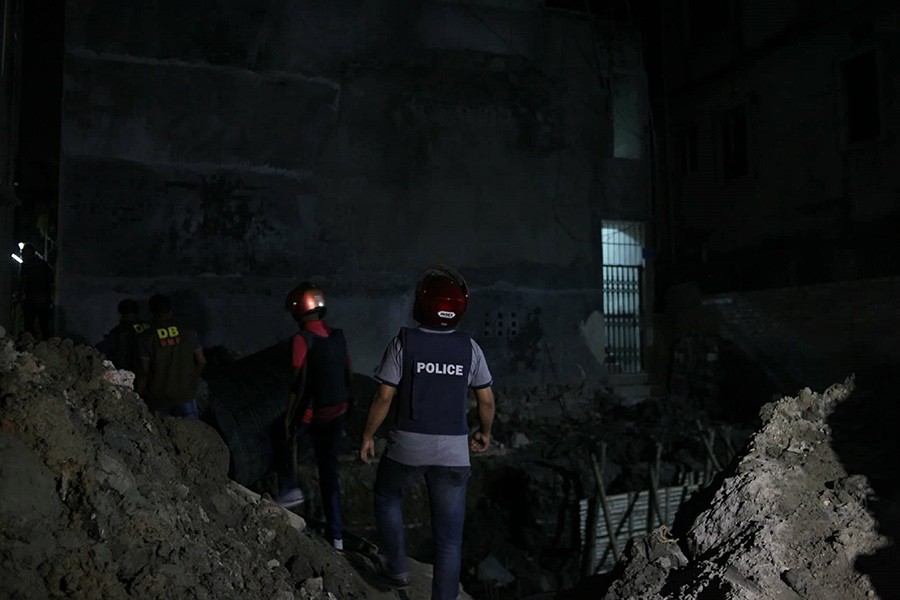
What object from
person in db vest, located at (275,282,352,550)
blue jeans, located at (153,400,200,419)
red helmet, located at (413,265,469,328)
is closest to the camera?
red helmet, located at (413,265,469,328)

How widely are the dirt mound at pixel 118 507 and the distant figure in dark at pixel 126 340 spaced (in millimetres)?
1661

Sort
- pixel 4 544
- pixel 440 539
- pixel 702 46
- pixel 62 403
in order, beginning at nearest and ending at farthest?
pixel 4 544 < pixel 62 403 < pixel 440 539 < pixel 702 46

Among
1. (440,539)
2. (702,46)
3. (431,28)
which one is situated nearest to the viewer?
(440,539)

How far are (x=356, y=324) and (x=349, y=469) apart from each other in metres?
2.92

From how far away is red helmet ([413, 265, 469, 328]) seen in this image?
11.8ft

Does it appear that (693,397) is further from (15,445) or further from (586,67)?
(15,445)

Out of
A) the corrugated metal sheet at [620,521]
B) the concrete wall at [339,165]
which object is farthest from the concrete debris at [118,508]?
the concrete wall at [339,165]

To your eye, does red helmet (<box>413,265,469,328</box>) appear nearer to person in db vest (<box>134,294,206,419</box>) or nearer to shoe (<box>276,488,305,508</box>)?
shoe (<box>276,488,305,508</box>)

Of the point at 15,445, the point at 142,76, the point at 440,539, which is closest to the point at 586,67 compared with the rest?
the point at 142,76

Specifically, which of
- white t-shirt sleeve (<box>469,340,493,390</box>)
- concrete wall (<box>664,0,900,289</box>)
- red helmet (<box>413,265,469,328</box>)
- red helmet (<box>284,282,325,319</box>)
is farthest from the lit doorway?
red helmet (<box>413,265,469,328</box>)

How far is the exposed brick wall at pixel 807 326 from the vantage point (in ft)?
31.0

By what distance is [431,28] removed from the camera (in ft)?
36.2

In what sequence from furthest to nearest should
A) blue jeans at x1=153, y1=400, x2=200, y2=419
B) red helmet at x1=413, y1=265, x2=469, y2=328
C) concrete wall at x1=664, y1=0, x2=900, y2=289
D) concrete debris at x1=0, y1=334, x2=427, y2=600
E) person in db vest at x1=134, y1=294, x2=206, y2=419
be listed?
concrete wall at x1=664, y1=0, x2=900, y2=289 < blue jeans at x1=153, y1=400, x2=200, y2=419 < person in db vest at x1=134, y1=294, x2=206, y2=419 < red helmet at x1=413, y1=265, x2=469, y2=328 < concrete debris at x1=0, y1=334, x2=427, y2=600

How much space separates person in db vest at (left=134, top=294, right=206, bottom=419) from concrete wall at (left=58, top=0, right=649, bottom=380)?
391 centimetres
